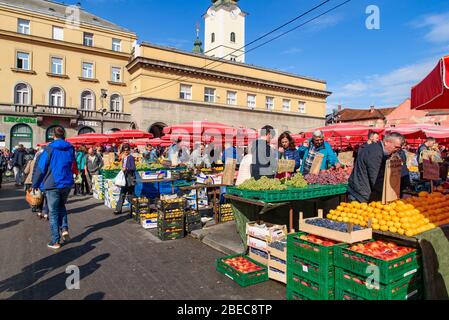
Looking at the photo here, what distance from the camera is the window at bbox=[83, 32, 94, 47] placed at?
1156 inches

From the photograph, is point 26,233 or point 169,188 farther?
point 169,188

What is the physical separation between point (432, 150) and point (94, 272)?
11.3 m

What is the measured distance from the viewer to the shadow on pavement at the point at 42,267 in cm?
421

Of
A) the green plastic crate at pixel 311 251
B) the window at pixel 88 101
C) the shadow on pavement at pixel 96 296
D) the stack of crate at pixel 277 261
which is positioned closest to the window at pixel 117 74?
the window at pixel 88 101

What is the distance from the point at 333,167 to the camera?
7.17 m

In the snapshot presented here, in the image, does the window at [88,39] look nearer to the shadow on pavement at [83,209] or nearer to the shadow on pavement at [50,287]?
the shadow on pavement at [83,209]

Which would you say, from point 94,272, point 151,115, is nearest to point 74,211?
point 94,272

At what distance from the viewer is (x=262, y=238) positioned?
15.9 ft

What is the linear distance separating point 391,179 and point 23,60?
3128 centimetres

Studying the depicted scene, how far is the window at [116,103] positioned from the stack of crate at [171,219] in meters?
25.8

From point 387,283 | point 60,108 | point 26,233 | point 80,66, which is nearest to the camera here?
point 387,283

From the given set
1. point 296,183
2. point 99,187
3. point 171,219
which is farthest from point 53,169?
point 99,187
